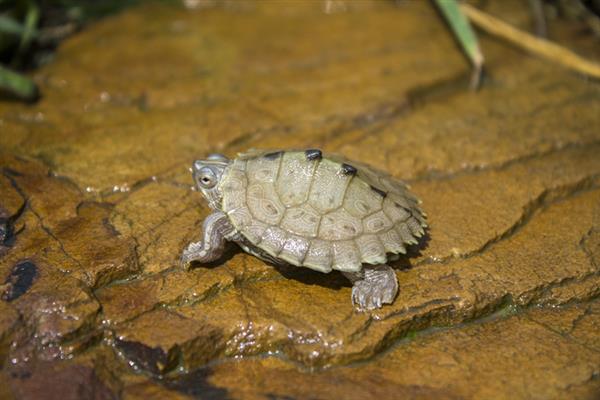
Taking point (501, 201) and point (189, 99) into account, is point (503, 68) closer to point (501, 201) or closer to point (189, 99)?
point (501, 201)

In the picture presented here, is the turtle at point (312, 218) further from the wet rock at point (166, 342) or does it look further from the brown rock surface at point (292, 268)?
the wet rock at point (166, 342)

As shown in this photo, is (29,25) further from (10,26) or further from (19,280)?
(19,280)

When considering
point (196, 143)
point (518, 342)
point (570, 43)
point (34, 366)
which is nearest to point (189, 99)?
point (196, 143)

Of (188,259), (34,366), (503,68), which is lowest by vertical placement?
(34,366)

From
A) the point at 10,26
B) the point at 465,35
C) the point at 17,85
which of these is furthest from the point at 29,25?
the point at 465,35

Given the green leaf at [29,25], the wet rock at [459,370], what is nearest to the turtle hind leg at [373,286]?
the wet rock at [459,370]

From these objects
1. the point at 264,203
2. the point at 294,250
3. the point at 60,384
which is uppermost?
the point at 264,203
